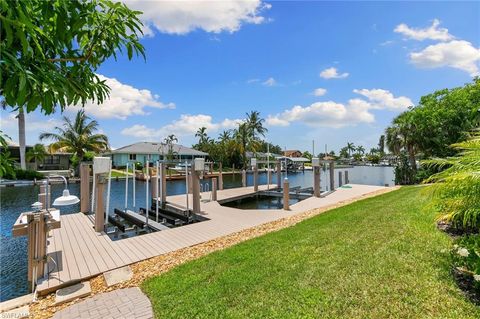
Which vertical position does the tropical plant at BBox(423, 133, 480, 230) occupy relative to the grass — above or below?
above

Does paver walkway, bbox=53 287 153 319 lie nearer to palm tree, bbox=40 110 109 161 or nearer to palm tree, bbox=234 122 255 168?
palm tree, bbox=40 110 109 161

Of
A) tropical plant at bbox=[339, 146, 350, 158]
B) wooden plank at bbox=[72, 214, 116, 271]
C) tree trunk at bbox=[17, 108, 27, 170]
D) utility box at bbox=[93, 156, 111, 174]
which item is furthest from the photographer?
tropical plant at bbox=[339, 146, 350, 158]

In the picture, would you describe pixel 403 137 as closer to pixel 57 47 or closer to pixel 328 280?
pixel 328 280

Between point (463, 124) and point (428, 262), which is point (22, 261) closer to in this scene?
point (428, 262)

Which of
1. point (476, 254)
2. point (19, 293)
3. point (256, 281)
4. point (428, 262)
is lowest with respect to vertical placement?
point (19, 293)

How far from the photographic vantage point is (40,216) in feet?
15.2

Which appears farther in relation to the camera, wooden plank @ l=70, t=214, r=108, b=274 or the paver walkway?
wooden plank @ l=70, t=214, r=108, b=274

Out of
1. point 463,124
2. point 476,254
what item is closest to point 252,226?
point 476,254

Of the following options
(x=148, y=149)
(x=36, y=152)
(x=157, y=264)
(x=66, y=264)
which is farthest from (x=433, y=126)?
(x=36, y=152)

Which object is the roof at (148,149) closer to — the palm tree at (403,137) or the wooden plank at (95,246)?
the palm tree at (403,137)

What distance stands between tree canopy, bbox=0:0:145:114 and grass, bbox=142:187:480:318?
2.76 meters

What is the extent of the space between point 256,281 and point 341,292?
1141 millimetres

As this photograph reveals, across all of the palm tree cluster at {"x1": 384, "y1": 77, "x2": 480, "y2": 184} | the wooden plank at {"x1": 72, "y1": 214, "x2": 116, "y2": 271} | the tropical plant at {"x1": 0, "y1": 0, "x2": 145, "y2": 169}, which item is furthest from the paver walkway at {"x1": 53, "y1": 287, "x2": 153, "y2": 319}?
the palm tree cluster at {"x1": 384, "y1": 77, "x2": 480, "y2": 184}

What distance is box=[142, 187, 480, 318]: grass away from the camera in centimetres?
282
